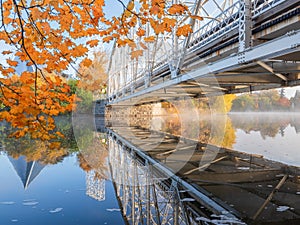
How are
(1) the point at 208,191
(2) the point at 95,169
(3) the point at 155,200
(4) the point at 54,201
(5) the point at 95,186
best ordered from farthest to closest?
1. (2) the point at 95,169
2. (5) the point at 95,186
3. (4) the point at 54,201
4. (1) the point at 208,191
5. (3) the point at 155,200

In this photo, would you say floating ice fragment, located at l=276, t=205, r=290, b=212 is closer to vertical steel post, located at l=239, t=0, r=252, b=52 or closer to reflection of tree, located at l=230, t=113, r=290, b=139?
vertical steel post, located at l=239, t=0, r=252, b=52

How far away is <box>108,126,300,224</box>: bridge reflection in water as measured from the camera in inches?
167

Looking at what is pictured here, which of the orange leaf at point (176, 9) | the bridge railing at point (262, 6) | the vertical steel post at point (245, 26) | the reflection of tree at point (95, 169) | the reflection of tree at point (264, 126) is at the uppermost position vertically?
the bridge railing at point (262, 6)

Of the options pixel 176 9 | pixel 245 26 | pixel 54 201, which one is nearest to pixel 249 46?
pixel 245 26

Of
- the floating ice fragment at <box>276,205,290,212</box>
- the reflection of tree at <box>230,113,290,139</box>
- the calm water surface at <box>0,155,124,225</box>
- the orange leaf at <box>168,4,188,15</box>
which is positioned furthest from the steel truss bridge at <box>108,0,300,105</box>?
the reflection of tree at <box>230,113,290,139</box>

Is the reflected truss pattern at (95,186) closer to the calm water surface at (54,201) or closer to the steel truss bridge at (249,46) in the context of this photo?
the calm water surface at (54,201)

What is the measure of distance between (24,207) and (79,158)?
17.2ft

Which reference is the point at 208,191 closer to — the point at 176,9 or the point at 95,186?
the point at 95,186

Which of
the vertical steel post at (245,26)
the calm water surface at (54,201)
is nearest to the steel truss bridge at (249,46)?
the vertical steel post at (245,26)

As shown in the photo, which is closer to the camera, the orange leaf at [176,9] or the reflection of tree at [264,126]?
the orange leaf at [176,9]

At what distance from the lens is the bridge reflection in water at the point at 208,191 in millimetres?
4250

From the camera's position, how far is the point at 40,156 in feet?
35.8

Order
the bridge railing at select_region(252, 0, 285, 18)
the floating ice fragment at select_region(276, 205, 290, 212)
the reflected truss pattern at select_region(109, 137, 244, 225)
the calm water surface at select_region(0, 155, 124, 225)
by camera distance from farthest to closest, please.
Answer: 1. the bridge railing at select_region(252, 0, 285, 18)
2. the calm water surface at select_region(0, 155, 124, 225)
3. the floating ice fragment at select_region(276, 205, 290, 212)
4. the reflected truss pattern at select_region(109, 137, 244, 225)

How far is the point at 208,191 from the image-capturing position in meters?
5.49
